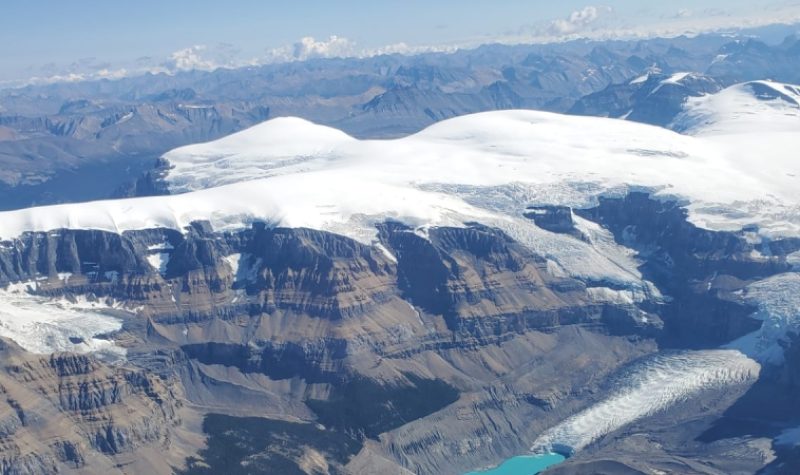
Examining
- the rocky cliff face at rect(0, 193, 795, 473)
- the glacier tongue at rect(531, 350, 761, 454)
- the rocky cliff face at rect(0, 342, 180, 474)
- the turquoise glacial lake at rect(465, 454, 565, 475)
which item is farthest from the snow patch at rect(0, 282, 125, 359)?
the glacier tongue at rect(531, 350, 761, 454)

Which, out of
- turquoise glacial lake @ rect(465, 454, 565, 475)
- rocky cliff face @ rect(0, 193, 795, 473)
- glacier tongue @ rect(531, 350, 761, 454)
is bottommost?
turquoise glacial lake @ rect(465, 454, 565, 475)

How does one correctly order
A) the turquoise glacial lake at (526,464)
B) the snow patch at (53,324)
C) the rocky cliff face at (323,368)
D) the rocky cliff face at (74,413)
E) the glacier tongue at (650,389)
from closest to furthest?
1. the rocky cliff face at (74,413)
2. the rocky cliff face at (323,368)
3. the turquoise glacial lake at (526,464)
4. the glacier tongue at (650,389)
5. the snow patch at (53,324)

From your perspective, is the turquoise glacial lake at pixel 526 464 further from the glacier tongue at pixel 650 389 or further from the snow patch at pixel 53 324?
the snow patch at pixel 53 324

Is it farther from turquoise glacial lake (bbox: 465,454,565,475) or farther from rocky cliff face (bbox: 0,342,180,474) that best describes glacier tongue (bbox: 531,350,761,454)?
rocky cliff face (bbox: 0,342,180,474)

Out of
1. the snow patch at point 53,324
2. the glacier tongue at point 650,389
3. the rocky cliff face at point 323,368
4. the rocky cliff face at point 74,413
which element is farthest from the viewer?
the snow patch at point 53,324

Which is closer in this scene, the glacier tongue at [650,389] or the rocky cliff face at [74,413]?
the rocky cliff face at [74,413]

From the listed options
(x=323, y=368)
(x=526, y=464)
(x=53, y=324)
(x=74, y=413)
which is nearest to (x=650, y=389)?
(x=526, y=464)

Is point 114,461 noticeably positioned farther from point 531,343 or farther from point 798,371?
point 798,371

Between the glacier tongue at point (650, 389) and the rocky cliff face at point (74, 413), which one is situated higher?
the rocky cliff face at point (74, 413)

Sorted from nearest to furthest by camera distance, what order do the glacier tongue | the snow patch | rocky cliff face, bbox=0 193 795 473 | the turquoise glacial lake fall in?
rocky cliff face, bbox=0 193 795 473 < the turquoise glacial lake < the glacier tongue < the snow patch

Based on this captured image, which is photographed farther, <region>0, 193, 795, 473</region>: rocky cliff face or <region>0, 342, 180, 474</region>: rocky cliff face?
<region>0, 193, 795, 473</region>: rocky cliff face

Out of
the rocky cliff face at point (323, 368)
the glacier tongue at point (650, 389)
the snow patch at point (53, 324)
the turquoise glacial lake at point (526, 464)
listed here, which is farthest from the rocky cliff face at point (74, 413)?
the glacier tongue at point (650, 389)
